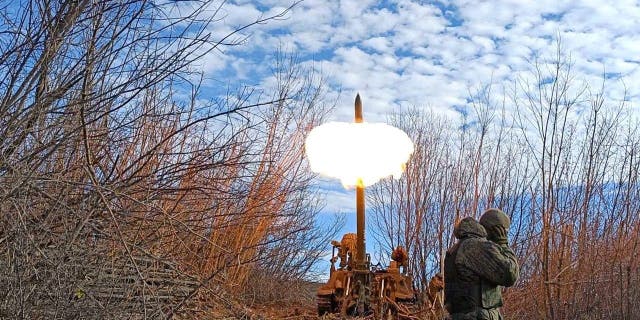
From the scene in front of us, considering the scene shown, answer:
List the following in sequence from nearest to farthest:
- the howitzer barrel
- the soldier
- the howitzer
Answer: the soldier, the howitzer, the howitzer barrel

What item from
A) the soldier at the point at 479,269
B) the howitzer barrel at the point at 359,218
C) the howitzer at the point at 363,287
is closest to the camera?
the soldier at the point at 479,269

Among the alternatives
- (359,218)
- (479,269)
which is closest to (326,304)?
(359,218)

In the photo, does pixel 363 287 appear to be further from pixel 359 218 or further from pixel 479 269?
pixel 479 269

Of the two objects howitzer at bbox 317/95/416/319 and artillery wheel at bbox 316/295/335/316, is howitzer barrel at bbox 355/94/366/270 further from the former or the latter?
artillery wheel at bbox 316/295/335/316

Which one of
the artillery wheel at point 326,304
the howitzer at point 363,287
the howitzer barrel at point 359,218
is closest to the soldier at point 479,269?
the howitzer at point 363,287

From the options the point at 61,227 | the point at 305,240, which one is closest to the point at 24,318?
the point at 61,227

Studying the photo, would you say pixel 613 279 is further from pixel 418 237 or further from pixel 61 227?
pixel 61 227

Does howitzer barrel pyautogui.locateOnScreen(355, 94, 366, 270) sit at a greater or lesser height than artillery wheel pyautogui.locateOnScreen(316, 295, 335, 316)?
greater

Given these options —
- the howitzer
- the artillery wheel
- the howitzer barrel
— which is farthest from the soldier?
the howitzer barrel

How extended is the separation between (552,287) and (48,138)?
804 cm

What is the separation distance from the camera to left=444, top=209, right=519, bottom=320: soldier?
5.06 m

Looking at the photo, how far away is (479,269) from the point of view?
509 cm

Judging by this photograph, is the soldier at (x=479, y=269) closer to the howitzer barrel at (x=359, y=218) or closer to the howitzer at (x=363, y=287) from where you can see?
the howitzer at (x=363, y=287)

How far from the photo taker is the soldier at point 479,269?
16.6ft
